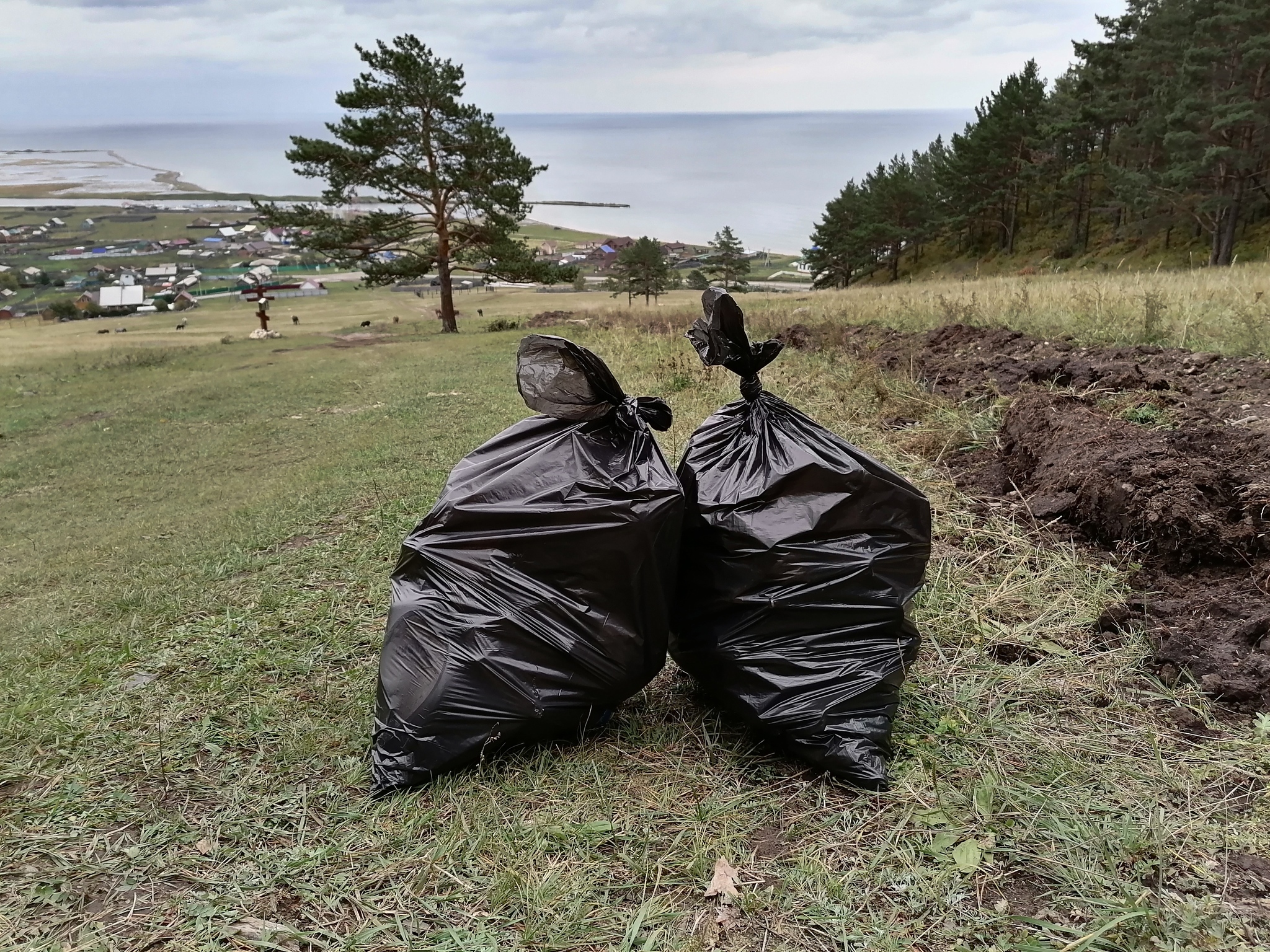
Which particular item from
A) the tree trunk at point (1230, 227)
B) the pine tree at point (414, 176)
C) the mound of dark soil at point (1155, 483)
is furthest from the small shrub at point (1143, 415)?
the tree trunk at point (1230, 227)

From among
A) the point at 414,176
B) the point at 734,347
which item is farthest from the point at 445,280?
the point at 734,347

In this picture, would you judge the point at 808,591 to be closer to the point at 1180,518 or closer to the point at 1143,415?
the point at 1180,518

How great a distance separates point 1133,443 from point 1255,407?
851 millimetres

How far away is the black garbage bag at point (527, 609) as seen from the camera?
1.89 meters

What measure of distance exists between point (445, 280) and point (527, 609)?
59.8 feet

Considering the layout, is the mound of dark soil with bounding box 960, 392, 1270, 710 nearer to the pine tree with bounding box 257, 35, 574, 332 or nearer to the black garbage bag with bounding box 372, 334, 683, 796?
the black garbage bag with bounding box 372, 334, 683, 796

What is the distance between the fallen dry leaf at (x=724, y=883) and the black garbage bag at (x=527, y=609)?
538mm

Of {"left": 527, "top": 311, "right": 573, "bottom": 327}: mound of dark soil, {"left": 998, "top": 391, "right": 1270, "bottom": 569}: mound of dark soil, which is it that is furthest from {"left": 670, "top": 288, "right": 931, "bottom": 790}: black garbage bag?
{"left": 527, "top": 311, "right": 573, "bottom": 327}: mound of dark soil

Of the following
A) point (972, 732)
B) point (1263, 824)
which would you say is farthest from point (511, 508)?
point (1263, 824)

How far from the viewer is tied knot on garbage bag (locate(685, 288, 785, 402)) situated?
222 centimetres

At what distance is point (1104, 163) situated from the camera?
27.8 metres

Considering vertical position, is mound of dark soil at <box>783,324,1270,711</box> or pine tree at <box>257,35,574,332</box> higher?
pine tree at <box>257,35,574,332</box>

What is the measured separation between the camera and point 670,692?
2.31m

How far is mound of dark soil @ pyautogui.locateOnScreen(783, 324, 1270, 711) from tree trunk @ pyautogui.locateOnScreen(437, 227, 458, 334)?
15735 millimetres
